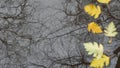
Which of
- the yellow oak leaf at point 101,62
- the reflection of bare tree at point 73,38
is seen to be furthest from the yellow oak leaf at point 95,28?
the yellow oak leaf at point 101,62

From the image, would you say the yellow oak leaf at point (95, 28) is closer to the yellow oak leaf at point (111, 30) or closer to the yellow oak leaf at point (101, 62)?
the yellow oak leaf at point (111, 30)

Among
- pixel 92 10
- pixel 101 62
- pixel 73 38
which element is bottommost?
pixel 101 62

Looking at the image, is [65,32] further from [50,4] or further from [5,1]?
[5,1]

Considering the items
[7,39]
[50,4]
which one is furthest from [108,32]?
[7,39]

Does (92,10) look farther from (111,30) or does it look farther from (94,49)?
(94,49)

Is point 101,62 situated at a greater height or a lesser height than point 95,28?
lesser

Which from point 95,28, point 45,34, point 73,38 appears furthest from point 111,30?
point 45,34

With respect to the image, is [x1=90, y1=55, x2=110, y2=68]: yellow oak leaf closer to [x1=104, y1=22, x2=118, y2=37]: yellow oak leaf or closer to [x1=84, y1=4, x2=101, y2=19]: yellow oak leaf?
[x1=104, y1=22, x2=118, y2=37]: yellow oak leaf
